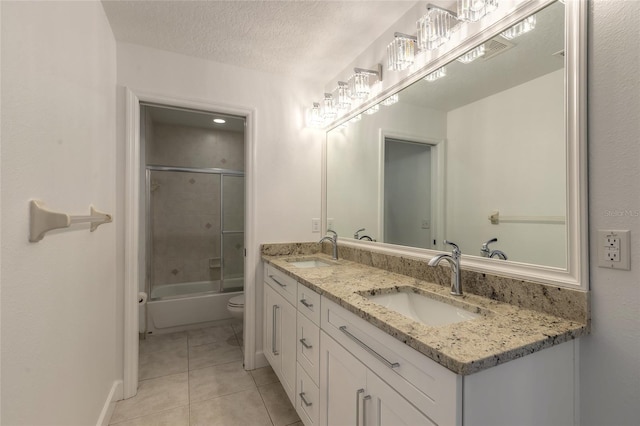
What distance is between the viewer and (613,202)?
805 millimetres

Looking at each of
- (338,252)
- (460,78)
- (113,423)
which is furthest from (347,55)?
(113,423)

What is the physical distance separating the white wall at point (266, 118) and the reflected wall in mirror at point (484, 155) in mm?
651

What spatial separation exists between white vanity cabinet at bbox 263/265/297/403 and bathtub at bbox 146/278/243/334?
1113 mm

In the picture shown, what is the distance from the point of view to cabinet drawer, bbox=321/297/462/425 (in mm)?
664

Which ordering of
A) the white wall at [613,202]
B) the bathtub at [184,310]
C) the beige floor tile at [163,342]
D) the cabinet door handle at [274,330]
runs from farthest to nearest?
the bathtub at [184,310], the beige floor tile at [163,342], the cabinet door handle at [274,330], the white wall at [613,202]

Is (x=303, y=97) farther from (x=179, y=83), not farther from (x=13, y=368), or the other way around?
(x=13, y=368)

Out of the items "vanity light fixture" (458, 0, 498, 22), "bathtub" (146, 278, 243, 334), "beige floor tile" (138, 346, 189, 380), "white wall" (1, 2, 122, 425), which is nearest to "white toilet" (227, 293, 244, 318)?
"bathtub" (146, 278, 243, 334)

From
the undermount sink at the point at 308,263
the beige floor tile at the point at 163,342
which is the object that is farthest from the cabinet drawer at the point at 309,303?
the beige floor tile at the point at 163,342

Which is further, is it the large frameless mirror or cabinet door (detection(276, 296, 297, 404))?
cabinet door (detection(276, 296, 297, 404))

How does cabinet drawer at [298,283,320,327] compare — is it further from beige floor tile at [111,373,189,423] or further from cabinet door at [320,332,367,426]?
beige floor tile at [111,373,189,423]

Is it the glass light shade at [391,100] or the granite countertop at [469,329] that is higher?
the glass light shade at [391,100]

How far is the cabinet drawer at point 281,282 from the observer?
64.2 inches

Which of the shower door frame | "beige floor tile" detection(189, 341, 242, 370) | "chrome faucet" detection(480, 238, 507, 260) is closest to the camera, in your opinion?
"chrome faucet" detection(480, 238, 507, 260)

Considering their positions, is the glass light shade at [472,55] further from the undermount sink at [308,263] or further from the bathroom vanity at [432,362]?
the undermount sink at [308,263]
